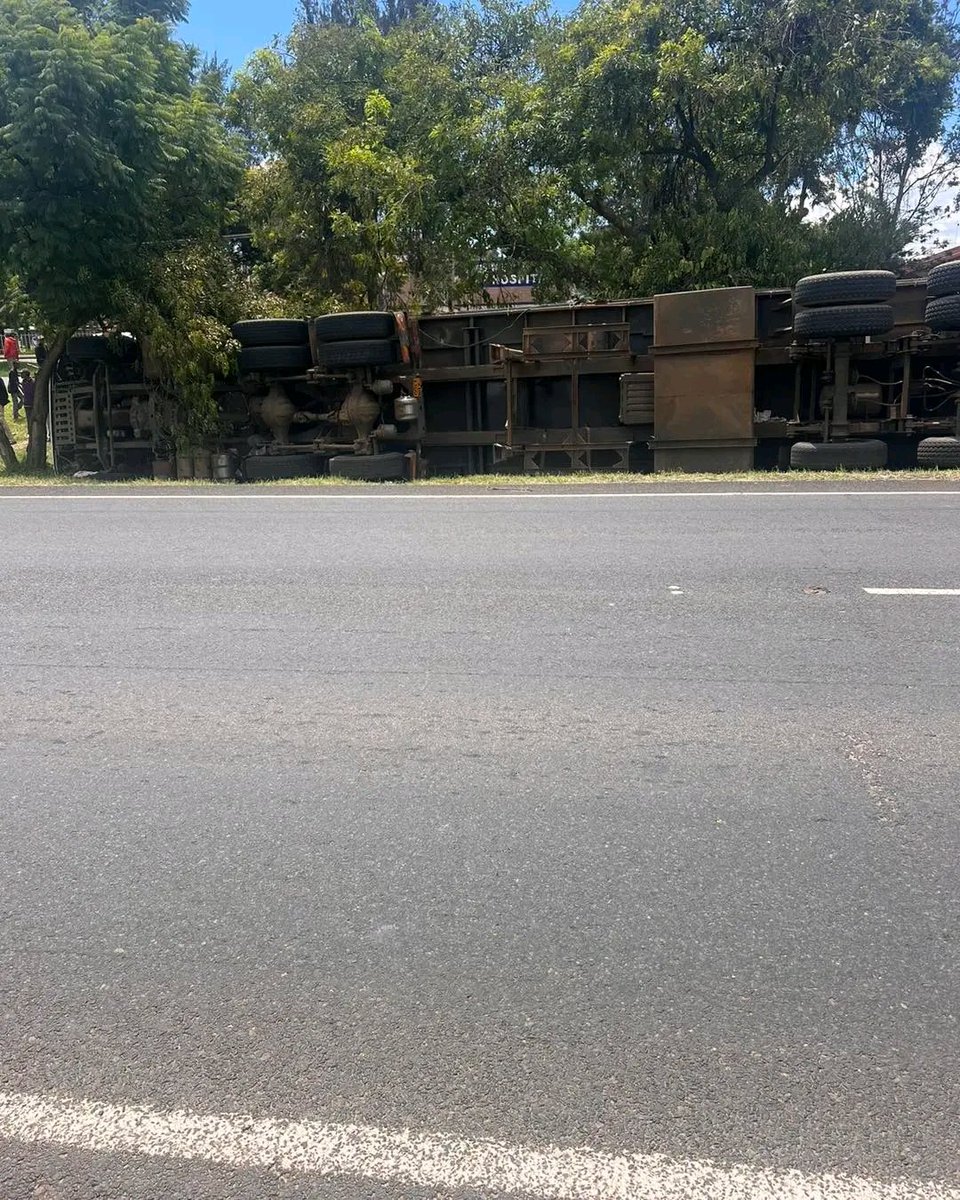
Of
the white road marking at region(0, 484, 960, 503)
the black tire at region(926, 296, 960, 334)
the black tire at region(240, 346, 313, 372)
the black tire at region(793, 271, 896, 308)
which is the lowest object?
the white road marking at region(0, 484, 960, 503)

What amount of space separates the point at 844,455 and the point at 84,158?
11.0m

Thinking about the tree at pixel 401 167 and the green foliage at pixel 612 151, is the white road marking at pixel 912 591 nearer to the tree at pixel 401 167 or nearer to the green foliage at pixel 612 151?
the green foliage at pixel 612 151

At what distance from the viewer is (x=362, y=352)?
14242mm

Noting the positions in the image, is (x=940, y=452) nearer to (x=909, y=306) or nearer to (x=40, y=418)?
(x=909, y=306)

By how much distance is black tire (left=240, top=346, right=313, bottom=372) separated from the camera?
14922 mm

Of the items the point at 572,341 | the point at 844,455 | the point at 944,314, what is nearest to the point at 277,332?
the point at 572,341

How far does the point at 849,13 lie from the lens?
55.5 ft

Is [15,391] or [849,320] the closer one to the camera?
[849,320]

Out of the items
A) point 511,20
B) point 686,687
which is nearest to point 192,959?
point 686,687

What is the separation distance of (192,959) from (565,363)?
12072 mm

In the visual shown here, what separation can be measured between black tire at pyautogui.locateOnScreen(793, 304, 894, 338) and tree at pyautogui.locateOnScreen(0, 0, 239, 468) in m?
9.71

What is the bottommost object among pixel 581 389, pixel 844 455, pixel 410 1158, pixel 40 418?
pixel 410 1158

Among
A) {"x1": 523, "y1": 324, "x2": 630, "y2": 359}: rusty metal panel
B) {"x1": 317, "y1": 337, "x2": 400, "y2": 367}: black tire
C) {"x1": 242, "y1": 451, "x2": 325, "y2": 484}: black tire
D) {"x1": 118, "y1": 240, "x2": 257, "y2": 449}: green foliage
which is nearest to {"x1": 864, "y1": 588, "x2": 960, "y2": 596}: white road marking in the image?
{"x1": 523, "y1": 324, "x2": 630, "y2": 359}: rusty metal panel

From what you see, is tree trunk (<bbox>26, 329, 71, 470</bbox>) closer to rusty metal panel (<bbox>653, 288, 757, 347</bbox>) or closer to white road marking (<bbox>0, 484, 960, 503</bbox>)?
white road marking (<bbox>0, 484, 960, 503</bbox>)
